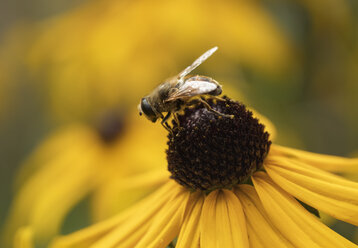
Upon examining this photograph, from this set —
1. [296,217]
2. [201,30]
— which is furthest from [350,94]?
[296,217]

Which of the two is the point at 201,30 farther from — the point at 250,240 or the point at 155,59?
the point at 250,240

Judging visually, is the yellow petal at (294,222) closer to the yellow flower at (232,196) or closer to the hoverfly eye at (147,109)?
the yellow flower at (232,196)

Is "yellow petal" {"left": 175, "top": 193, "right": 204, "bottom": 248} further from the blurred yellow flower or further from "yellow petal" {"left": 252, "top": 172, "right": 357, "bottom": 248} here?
the blurred yellow flower

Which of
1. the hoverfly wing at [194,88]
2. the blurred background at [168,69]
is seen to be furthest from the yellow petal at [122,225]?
the blurred background at [168,69]

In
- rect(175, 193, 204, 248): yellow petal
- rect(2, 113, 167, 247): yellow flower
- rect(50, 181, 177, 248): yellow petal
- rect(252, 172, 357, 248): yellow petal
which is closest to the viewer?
rect(252, 172, 357, 248): yellow petal

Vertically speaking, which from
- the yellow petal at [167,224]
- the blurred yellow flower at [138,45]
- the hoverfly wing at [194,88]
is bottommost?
the yellow petal at [167,224]

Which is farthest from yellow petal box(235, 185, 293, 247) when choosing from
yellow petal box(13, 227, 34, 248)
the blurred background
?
the blurred background
